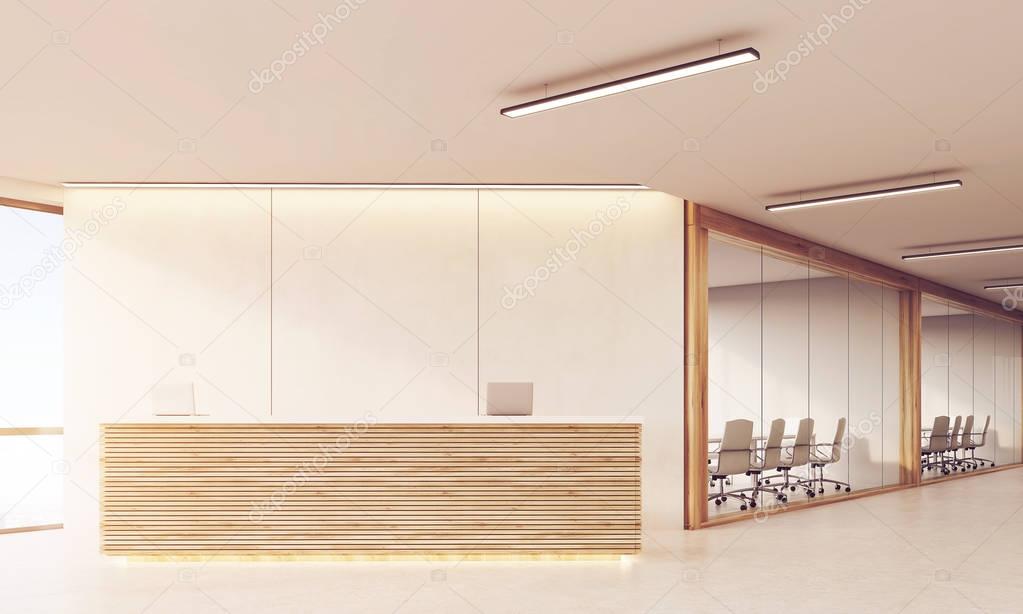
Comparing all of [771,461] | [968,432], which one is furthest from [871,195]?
[968,432]

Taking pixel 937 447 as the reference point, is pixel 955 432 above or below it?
above

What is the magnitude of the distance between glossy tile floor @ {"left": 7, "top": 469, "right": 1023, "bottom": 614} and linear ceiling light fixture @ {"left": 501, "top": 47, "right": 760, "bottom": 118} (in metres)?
3.01

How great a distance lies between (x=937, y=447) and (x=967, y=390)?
2053 millimetres

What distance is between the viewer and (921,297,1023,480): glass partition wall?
13.5 metres

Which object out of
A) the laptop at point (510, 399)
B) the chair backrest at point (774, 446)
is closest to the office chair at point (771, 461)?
the chair backrest at point (774, 446)

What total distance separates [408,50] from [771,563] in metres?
4.56

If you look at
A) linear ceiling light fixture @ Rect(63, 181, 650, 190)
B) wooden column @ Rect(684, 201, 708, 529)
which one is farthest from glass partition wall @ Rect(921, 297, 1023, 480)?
linear ceiling light fixture @ Rect(63, 181, 650, 190)

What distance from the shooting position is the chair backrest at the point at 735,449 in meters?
8.71

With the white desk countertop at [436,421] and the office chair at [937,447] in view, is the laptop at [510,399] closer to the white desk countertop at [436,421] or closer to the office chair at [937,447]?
the white desk countertop at [436,421]

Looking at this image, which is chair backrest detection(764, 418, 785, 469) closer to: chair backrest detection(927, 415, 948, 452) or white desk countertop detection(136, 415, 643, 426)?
white desk countertop detection(136, 415, 643, 426)

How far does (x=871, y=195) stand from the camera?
7395 millimetres

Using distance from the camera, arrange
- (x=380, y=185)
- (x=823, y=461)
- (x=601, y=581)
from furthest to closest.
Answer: (x=823, y=461)
(x=380, y=185)
(x=601, y=581)

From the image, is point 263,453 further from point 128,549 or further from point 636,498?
point 636,498

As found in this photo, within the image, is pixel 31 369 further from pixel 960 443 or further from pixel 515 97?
pixel 960 443
